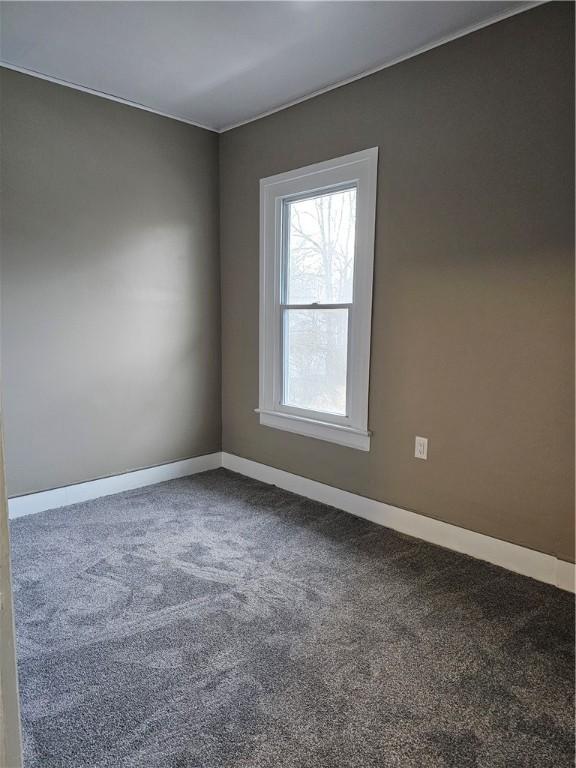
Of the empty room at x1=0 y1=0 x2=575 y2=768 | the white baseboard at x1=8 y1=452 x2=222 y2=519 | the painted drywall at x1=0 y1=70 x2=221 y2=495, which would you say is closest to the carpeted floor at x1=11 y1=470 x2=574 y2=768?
the empty room at x1=0 y1=0 x2=575 y2=768

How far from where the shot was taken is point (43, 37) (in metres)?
2.48

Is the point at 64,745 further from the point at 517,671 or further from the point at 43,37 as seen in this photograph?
the point at 43,37

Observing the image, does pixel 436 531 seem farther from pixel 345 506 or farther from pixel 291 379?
pixel 291 379

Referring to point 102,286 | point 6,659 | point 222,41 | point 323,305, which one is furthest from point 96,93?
point 6,659

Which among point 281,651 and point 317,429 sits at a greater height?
point 317,429

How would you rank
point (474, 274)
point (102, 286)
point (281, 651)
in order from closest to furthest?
point (281, 651) < point (474, 274) < point (102, 286)

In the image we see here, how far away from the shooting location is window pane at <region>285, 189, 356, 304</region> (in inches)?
119

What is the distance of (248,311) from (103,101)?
1.61 m

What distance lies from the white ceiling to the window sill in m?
2.05

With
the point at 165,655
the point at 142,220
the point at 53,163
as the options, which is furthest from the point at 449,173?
the point at 165,655

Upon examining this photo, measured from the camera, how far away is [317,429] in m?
3.27

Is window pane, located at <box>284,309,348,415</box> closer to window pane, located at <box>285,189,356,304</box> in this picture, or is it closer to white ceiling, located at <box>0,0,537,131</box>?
window pane, located at <box>285,189,356,304</box>

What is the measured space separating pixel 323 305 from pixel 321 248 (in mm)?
365

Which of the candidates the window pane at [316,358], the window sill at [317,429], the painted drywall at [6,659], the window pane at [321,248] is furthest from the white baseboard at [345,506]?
the painted drywall at [6,659]
